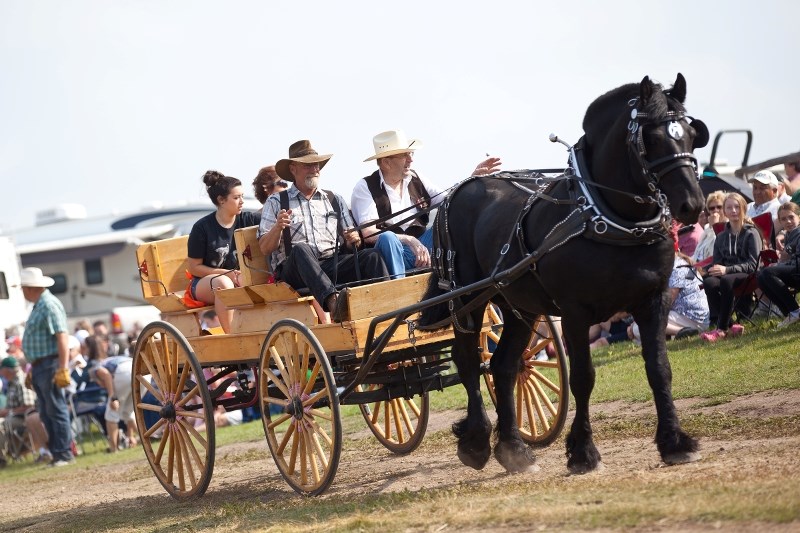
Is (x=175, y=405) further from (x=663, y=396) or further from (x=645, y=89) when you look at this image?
(x=645, y=89)

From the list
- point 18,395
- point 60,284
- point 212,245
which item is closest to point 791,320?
point 212,245

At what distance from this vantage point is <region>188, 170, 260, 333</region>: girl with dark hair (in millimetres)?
8953

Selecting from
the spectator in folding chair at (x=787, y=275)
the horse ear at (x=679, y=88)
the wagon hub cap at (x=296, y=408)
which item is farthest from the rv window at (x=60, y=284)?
the horse ear at (x=679, y=88)

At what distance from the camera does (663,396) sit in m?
6.23

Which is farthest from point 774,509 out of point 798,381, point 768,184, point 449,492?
point 768,184

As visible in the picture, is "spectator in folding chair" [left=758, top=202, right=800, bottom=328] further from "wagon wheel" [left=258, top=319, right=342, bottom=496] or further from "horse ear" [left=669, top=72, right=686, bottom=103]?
"wagon wheel" [left=258, top=319, right=342, bottom=496]

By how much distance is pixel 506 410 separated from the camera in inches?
292

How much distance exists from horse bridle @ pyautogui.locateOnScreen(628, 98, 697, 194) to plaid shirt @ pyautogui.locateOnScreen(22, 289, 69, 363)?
8.82 m

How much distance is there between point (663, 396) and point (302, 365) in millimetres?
2372

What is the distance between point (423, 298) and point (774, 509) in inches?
139

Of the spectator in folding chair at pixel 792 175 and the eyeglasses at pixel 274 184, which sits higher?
the eyeglasses at pixel 274 184

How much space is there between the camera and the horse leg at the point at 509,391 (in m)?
7.19

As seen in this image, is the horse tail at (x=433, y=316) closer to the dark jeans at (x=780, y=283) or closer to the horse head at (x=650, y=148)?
the horse head at (x=650, y=148)

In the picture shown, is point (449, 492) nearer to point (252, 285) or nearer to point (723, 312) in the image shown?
point (252, 285)
